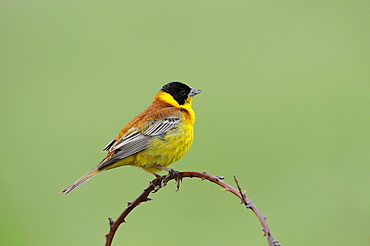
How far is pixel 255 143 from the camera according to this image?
6.76m

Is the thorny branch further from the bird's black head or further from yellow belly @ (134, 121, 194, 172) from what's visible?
the bird's black head

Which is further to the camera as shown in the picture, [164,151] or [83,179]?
[164,151]

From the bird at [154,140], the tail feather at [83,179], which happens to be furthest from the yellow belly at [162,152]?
the tail feather at [83,179]

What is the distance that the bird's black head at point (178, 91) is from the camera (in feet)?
14.1

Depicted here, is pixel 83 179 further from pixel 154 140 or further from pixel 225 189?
pixel 225 189

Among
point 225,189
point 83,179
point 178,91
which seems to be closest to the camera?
point 225,189

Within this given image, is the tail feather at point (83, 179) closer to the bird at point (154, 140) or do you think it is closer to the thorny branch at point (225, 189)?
the bird at point (154, 140)

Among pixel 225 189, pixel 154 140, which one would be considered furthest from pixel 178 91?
pixel 225 189

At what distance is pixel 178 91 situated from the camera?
14.2ft

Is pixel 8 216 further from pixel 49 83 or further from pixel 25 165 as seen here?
pixel 49 83

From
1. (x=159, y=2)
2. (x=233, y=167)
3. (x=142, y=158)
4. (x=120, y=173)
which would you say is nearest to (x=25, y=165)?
(x=120, y=173)

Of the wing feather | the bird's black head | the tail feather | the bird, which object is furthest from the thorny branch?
the bird's black head

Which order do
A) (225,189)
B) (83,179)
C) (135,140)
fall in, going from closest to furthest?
(225,189), (83,179), (135,140)

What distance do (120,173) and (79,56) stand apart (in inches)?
119
